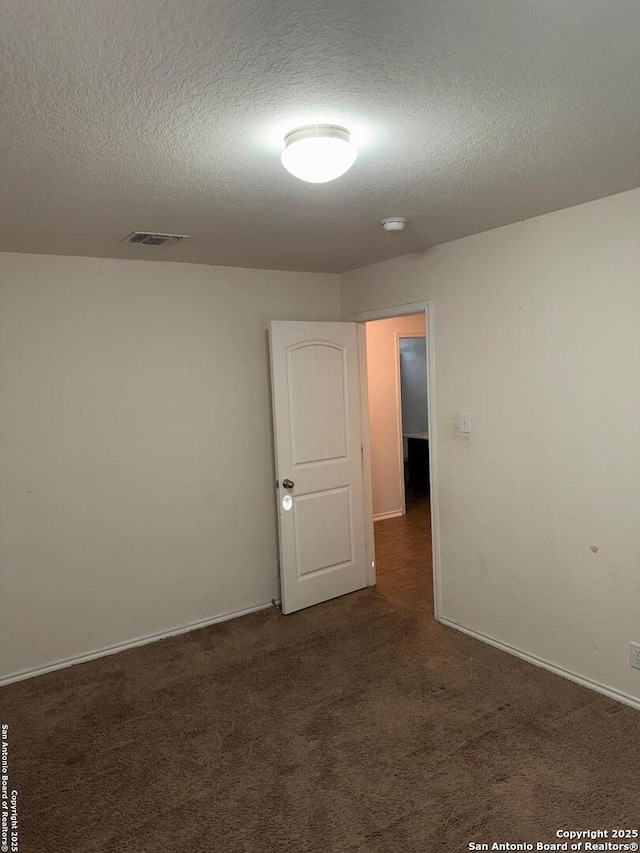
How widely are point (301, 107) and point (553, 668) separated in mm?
2905

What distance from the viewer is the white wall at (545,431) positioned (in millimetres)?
2701

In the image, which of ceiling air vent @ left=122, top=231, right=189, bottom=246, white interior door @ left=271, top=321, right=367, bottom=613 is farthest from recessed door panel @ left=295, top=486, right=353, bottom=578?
ceiling air vent @ left=122, top=231, right=189, bottom=246

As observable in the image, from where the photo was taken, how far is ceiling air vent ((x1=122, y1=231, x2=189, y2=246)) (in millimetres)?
2958

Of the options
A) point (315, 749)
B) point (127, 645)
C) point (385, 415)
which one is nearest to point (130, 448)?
point (127, 645)

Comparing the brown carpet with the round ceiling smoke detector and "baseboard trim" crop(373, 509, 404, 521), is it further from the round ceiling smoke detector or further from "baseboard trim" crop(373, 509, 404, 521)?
"baseboard trim" crop(373, 509, 404, 521)

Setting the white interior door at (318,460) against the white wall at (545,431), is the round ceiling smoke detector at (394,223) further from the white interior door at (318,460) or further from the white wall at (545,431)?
the white interior door at (318,460)

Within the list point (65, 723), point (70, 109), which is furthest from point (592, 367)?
point (65, 723)

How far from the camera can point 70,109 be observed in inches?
63.8

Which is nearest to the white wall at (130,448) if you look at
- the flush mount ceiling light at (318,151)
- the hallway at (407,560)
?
the hallway at (407,560)

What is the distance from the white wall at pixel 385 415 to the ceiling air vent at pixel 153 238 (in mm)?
3212

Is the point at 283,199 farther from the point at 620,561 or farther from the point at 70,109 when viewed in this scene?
the point at 620,561

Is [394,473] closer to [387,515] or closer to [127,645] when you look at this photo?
[387,515]

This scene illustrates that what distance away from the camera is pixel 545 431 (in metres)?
3.03

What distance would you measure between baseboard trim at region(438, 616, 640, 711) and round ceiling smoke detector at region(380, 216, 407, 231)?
2384 mm
